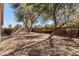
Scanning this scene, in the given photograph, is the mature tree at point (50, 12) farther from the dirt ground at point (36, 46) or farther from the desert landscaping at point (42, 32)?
the dirt ground at point (36, 46)

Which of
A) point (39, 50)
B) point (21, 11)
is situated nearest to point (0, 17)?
point (21, 11)

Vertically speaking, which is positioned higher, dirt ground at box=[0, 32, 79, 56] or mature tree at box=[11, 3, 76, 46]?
mature tree at box=[11, 3, 76, 46]

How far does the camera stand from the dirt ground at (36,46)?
1.45 metres

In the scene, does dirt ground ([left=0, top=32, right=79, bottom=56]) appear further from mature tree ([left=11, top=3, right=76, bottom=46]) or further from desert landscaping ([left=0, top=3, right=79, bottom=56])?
mature tree ([left=11, top=3, right=76, bottom=46])

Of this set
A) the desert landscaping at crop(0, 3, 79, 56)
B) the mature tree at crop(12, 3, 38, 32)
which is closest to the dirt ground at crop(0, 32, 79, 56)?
the desert landscaping at crop(0, 3, 79, 56)

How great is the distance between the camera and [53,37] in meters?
1.46

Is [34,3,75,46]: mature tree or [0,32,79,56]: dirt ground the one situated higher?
[34,3,75,46]: mature tree

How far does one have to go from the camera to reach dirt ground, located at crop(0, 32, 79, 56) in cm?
145

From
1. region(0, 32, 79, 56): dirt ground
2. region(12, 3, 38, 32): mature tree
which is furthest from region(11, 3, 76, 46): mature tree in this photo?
region(0, 32, 79, 56): dirt ground

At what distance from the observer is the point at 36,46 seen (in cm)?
146

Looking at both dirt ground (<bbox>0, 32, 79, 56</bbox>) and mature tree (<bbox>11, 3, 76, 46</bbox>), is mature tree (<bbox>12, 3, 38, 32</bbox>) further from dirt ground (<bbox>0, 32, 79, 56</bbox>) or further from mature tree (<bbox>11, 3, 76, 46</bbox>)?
dirt ground (<bbox>0, 32, 79, 56</bbox>)

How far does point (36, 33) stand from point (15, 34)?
193 millimetres

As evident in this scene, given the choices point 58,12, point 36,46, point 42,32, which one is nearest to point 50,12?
point 58,12

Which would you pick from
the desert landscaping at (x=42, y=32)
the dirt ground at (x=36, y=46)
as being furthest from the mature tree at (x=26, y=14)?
the dirt ground at (x=36, y=46)
